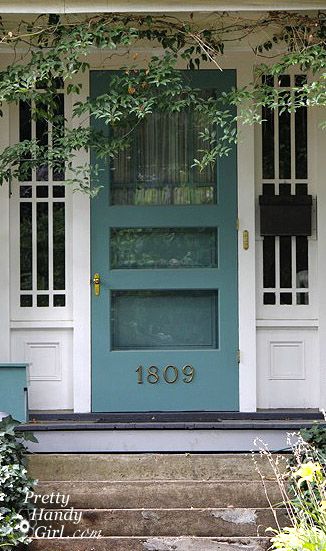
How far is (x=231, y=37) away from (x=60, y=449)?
2955 millimetres

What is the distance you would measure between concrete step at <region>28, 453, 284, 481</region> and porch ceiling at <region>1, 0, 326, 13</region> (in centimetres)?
259

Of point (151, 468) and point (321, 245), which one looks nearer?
point (151, 468)

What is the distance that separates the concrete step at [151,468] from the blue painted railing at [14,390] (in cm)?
42

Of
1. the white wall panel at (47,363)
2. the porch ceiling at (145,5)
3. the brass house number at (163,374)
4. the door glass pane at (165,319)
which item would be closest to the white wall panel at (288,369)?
the door glass pane at (165,319)

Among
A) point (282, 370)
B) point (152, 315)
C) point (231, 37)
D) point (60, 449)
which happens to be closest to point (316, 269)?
point (282, 370)

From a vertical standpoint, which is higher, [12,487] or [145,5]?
[145,5]

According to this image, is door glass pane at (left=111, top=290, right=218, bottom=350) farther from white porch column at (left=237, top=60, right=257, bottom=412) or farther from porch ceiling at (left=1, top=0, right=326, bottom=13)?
porch ceiling at (left=1, top=0, right=326, bottom=13)

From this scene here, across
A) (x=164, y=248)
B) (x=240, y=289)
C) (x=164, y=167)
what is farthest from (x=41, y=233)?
(x=240, y=289)

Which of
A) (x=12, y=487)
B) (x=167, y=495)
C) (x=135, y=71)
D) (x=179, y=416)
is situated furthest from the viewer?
(x=179, y=416)

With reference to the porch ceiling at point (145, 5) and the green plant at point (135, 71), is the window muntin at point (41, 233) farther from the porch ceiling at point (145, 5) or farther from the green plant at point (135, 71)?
the porch ceiling at point (145, 5)

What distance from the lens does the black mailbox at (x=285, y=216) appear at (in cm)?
613

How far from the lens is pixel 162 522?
5.02 meters

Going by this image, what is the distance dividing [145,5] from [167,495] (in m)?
2.79

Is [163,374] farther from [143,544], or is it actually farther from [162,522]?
[143,544]
